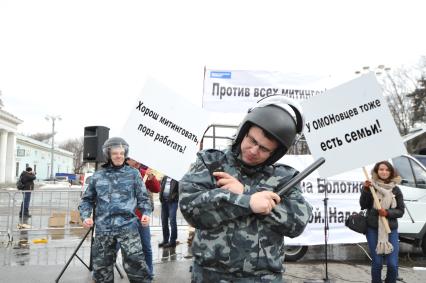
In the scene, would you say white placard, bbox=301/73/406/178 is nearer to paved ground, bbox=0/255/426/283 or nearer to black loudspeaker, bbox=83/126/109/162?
paved ground, bbox=0/255/426/283

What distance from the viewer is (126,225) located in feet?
14.3

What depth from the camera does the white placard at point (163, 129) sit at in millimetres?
5402

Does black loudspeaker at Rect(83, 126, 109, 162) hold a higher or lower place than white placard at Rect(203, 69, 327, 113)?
lower

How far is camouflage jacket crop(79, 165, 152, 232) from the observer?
436cm

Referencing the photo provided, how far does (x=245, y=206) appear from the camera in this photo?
1.67 meters

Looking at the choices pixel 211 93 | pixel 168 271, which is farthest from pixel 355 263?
pixel 211 93

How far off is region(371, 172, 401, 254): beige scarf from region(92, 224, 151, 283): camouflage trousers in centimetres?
289

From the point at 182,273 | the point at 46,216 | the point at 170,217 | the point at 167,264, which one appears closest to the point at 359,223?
the point at 182,273

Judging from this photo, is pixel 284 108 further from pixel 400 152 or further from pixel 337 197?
pixel 337 197

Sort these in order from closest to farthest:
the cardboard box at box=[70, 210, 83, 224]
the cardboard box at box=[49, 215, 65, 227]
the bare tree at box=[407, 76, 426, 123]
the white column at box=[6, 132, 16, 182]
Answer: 1. the cardboard box at box=[49, 215, 65, 227]
2. the cardboard box at box=[70, 210, 83, 224]
3. the bare tree at box=[407, 76, 426, 123]
4. the white column at box=[6, 132, 16, 182]

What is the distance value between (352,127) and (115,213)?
3.13 meters

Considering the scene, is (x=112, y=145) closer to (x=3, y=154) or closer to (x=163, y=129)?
(x=163, y=129)

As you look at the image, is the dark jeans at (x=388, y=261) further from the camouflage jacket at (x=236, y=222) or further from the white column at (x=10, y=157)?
the white column at (x=10, y=157)

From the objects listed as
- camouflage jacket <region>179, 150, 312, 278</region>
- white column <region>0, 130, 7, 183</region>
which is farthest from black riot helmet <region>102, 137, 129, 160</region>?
white column <region>0, 130, 7, 183</region>
